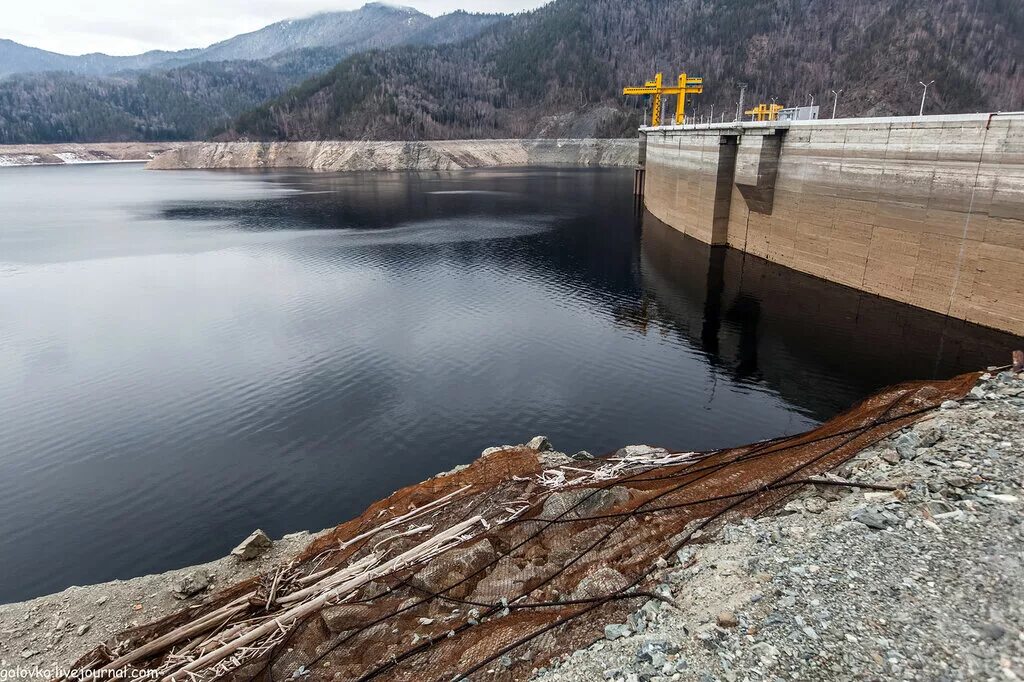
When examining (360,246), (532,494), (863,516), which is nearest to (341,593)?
(532,494)

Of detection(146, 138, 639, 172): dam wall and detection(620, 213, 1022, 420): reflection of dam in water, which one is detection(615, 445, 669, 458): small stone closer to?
detection(620, 213, 1022, 420): reflection of dam in water

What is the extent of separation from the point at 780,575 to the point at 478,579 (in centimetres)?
515

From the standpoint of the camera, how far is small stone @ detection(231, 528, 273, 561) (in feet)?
46.6

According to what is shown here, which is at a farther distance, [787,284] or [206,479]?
[787,284]

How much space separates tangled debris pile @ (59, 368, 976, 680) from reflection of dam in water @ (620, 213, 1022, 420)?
485 inches

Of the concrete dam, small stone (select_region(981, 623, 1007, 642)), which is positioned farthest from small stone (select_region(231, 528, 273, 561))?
the concrete dam

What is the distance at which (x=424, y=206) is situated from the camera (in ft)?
291

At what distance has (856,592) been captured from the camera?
8469 mm

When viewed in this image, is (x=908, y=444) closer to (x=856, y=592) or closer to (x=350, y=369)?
(x=856, y=592)

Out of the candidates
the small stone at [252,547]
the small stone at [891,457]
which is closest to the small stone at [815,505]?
the small stone at [891,457]

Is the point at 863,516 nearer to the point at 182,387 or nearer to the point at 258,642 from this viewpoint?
the point at 258,642

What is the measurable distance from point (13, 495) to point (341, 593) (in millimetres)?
15817

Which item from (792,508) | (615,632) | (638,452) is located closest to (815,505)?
(792,508)

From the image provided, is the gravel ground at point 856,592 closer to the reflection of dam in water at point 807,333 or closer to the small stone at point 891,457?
the small stone at point 891,457
